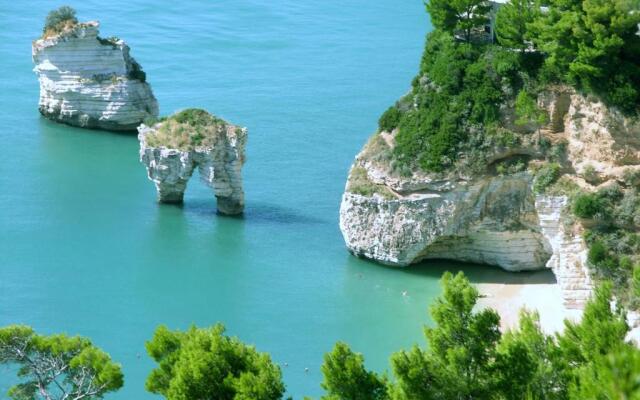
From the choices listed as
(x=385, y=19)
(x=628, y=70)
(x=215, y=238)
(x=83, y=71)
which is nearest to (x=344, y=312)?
(x=215, y=238)

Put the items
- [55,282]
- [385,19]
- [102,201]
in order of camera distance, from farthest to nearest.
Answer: [385,19] → [102,201] → [55,282]

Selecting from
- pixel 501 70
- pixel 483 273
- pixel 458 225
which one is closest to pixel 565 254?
pixel 483 273

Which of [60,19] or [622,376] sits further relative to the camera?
[60,19]

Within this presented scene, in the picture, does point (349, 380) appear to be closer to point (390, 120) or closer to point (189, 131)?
point (390, 120)

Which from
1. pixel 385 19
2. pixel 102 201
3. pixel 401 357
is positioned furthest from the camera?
pixel 385 19

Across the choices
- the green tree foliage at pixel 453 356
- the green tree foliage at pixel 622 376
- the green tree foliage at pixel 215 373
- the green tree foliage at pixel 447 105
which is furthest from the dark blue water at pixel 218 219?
the green tree foliage at pixel 622 376

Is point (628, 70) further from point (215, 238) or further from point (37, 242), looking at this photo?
point (37, 242)
